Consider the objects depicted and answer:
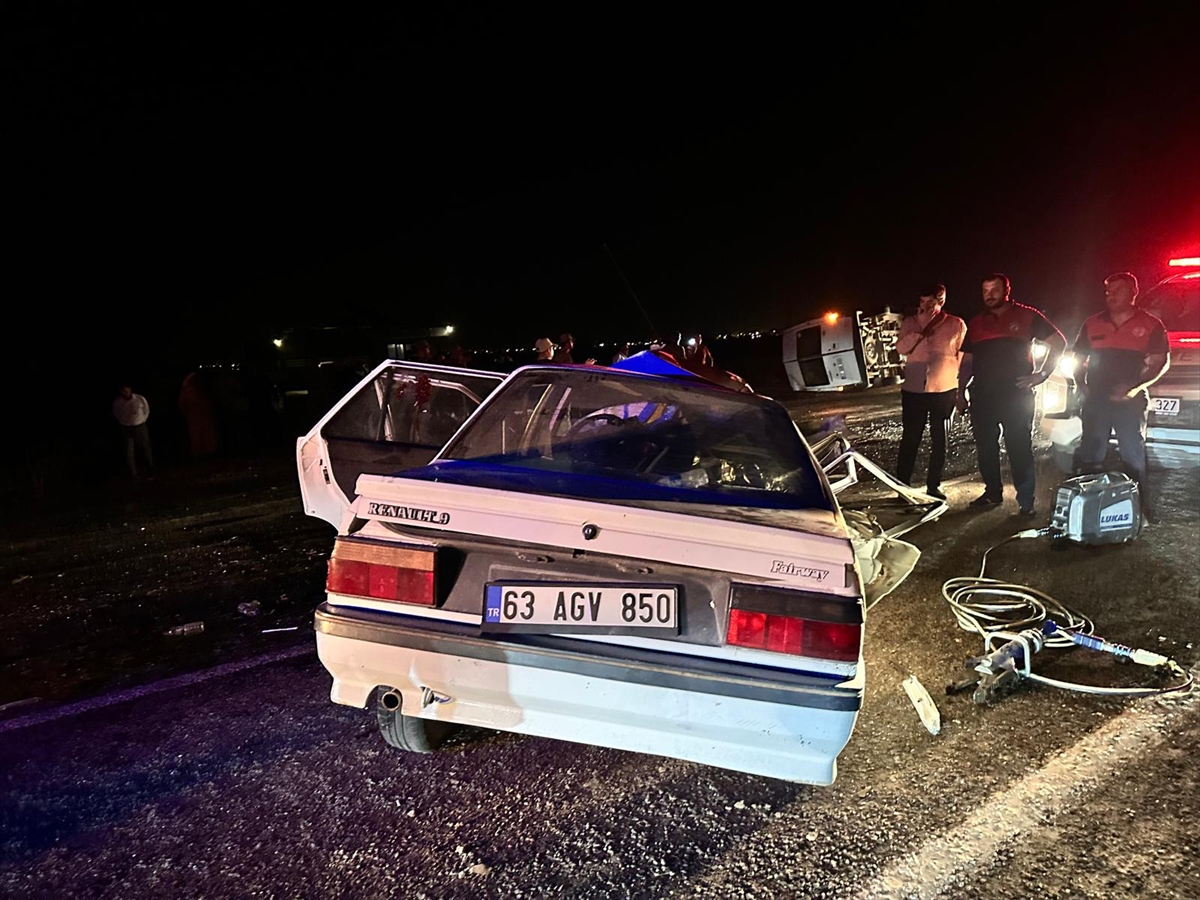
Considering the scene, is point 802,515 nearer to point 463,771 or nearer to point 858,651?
point 858,651

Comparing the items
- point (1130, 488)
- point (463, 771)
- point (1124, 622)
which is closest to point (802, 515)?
point (463, 771)

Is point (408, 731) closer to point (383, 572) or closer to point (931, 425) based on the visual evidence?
point (383, 572)

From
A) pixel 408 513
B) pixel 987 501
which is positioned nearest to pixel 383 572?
pixel 408 513

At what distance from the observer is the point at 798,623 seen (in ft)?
7.27

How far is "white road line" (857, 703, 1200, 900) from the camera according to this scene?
218 centimetres

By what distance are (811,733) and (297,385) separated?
22943mm

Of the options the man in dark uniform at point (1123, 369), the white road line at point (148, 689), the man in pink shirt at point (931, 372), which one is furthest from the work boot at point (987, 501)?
the white road line at point (148, 689)

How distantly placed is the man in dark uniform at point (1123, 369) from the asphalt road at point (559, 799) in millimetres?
2391

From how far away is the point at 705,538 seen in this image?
228cm

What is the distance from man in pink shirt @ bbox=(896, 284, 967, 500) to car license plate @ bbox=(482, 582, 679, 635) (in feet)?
14.9

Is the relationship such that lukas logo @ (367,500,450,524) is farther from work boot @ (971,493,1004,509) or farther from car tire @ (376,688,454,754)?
work boot @ (971,493,1004,509)

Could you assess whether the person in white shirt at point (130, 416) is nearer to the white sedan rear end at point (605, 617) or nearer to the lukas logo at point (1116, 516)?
the white sedan rear end at point (605, 617)

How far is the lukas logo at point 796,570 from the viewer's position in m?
2.24

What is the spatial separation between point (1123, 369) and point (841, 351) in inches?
264
